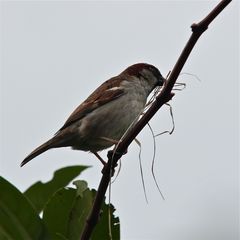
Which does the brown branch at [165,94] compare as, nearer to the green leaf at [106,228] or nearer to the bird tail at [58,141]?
the green leaf at [106,228]

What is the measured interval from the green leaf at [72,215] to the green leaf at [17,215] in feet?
0.35

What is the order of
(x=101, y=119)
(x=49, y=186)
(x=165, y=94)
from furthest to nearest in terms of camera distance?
(x=101, y=119) < (x=49, y=186) < (x=165, y=94)

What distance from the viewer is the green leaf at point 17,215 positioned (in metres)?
2.06

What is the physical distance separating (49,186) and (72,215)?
297 millimetres

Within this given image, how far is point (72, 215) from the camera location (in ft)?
7.66

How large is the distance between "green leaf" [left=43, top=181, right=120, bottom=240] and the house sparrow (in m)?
1.93

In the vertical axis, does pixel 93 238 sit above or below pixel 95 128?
below

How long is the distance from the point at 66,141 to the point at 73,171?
6.25 ft

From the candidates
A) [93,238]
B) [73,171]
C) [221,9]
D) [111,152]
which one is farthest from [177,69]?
[73,171]

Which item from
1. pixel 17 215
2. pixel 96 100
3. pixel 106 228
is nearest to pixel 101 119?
pixel 96 100

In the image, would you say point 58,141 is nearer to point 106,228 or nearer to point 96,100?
point 96,100

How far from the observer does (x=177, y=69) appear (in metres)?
1.59

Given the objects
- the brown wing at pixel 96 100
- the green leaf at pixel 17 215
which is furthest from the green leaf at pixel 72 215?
the brown wing at pixel 96 100

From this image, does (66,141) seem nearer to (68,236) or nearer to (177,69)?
(68,236)
